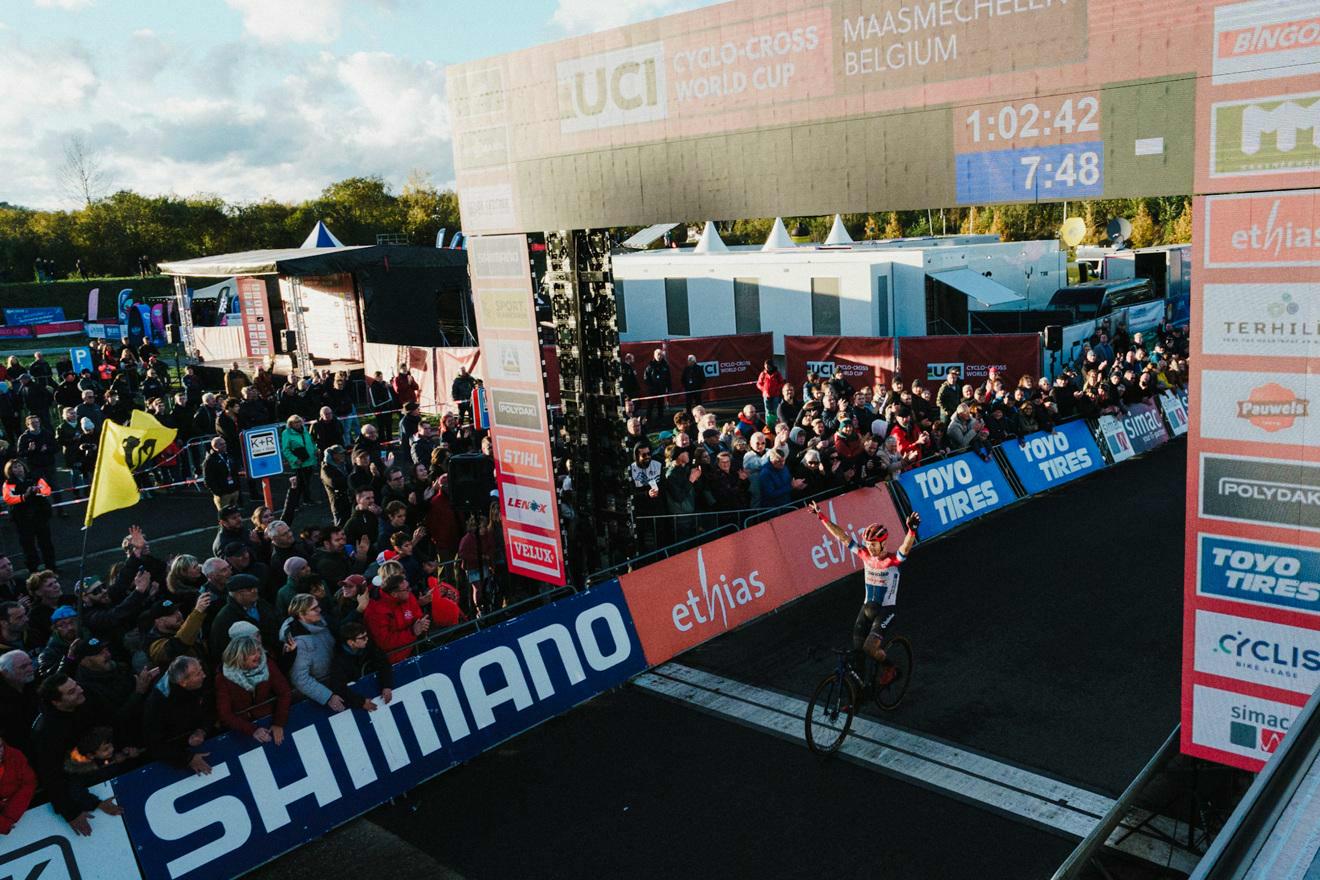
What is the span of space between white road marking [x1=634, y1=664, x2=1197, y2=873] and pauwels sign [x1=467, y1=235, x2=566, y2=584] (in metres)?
2.21

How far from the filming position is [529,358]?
11398 millimetres

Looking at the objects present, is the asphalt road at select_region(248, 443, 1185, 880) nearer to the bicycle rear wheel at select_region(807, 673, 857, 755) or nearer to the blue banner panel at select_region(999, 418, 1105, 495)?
the bicycle rear wheel at select_region(807, 673, 857, 755)

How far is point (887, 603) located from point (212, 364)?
29.7 meters

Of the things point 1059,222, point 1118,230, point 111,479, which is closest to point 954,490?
point 111,479

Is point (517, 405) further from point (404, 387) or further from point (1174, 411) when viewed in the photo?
point (1174, 411)

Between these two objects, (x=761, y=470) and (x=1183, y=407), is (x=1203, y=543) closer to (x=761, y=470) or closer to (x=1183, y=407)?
(x=761, y=470)

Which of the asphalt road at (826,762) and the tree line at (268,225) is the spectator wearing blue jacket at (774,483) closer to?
the asphalt road at (826,762)

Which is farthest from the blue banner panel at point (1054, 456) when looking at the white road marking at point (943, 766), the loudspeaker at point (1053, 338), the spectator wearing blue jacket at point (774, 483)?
the white road marking at point (943, 766)

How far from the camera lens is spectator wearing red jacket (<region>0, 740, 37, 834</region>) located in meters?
6.39

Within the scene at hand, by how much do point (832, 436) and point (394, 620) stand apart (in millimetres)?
7833

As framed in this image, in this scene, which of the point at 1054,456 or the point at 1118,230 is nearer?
the point at 1054,456

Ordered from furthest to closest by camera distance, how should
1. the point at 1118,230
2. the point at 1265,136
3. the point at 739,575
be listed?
the point at 1118,230, the point at 739,575, the point at 1265,136

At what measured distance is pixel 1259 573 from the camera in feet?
21.8

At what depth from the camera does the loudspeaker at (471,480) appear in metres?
11.2
